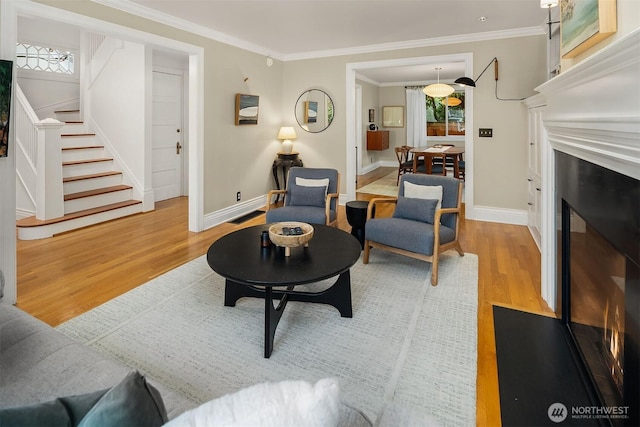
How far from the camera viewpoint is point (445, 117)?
10742mm

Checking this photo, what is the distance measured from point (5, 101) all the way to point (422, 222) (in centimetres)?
332

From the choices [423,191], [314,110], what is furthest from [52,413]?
[314,110]

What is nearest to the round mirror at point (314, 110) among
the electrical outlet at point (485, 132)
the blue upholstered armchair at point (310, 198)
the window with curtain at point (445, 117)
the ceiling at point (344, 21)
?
the ceiling at point (344, 21)

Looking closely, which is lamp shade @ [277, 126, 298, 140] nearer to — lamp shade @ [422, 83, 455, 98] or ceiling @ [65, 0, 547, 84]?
ceiling @ [65, 0, 547, 84]

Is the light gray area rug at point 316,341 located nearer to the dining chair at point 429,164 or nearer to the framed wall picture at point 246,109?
the framed wall picture at point 246,109

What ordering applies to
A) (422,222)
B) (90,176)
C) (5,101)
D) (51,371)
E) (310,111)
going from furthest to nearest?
(310,111)
(90,176)
(422,222)
(5,101)
(51,371)

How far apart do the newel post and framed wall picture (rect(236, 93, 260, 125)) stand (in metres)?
2.10

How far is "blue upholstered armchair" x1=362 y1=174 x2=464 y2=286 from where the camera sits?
3.11 m

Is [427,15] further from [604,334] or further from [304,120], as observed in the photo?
[604,334]

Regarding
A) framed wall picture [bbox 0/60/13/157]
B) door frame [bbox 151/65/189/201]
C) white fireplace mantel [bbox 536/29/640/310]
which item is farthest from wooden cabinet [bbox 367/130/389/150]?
framed wall picture [bbox 0/60/13/157]

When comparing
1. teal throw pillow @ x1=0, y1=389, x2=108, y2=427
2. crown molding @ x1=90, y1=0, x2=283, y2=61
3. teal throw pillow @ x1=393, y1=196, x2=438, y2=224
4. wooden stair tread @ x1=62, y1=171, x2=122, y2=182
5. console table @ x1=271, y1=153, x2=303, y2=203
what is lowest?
teal throw pillow @ x1=0, y1=389, x2=108, y2=427

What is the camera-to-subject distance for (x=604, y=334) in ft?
5.66

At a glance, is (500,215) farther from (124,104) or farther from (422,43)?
(124,104)

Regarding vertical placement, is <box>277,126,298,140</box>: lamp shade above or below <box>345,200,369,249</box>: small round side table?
above
